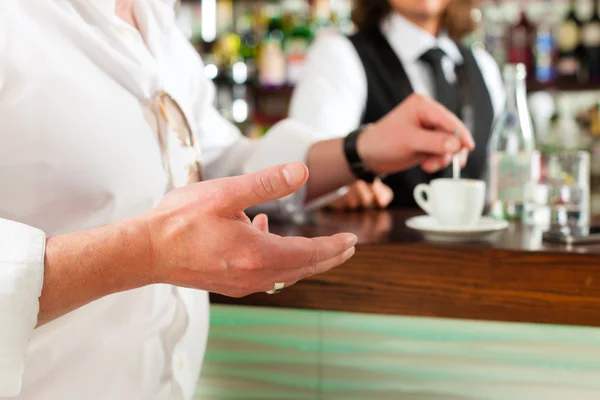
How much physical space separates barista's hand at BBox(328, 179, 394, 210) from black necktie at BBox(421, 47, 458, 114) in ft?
2.07

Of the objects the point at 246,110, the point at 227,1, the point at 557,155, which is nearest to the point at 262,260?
the point at 557,155

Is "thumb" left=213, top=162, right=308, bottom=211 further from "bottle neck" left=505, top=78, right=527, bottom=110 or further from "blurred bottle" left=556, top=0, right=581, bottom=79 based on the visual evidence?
"blurred bottle" left=556, top=0, right=581, bottom=79

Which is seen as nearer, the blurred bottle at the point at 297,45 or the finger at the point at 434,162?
the finger at the point at 434,162

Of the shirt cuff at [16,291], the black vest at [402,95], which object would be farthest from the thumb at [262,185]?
the black vest at [402,95]

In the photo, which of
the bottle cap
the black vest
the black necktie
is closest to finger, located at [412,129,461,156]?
the bottle cap

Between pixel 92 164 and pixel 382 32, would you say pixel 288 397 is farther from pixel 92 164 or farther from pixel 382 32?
pixel 382 32

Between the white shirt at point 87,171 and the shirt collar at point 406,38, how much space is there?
1310 mm

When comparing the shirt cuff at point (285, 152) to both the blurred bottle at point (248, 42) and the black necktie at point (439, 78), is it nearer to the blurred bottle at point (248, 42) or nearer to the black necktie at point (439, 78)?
Result: the black necktie at point (439, 78)

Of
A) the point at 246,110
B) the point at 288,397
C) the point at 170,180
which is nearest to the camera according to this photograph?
the point at 170,180

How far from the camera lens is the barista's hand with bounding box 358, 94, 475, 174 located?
1120 millimetres

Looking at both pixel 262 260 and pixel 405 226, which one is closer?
pixel 262 260

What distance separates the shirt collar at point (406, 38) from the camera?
2051mm

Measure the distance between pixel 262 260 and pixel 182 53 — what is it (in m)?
0.62

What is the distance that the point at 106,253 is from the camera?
1.98 feet
